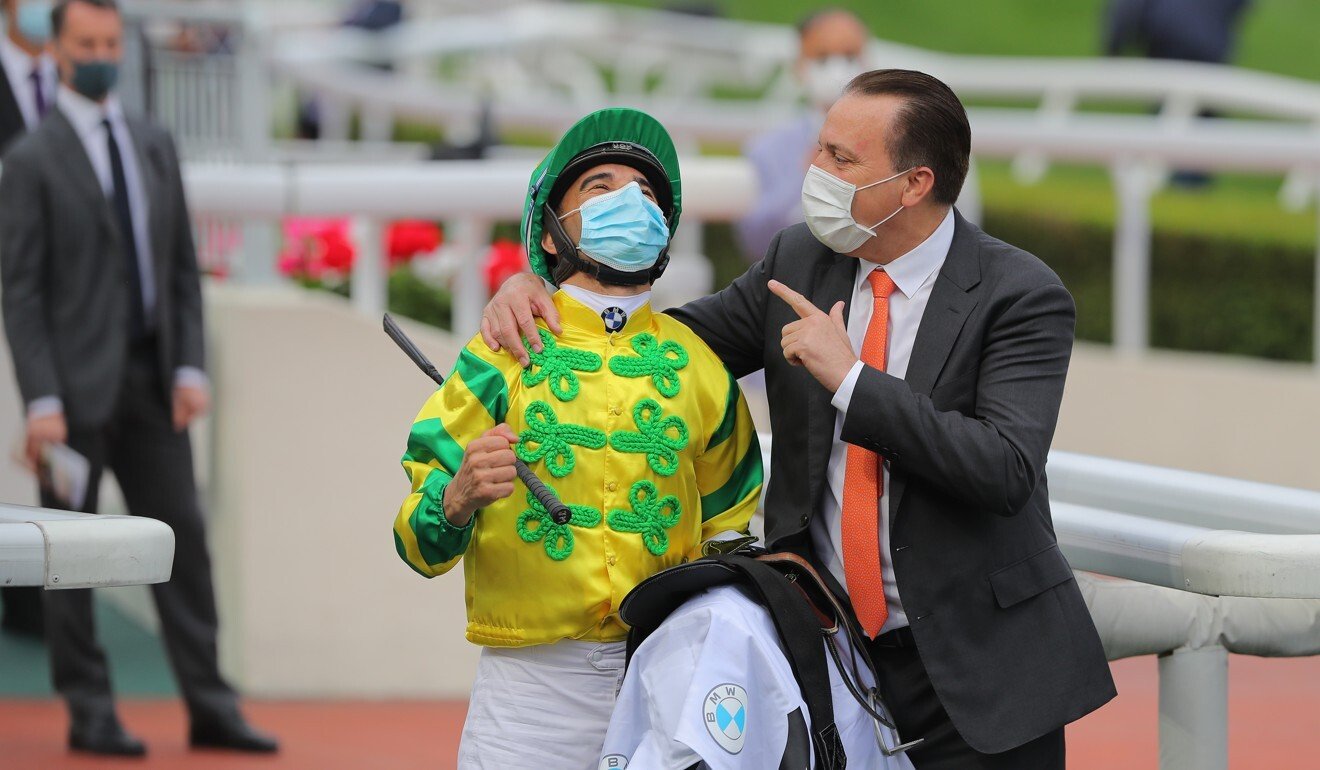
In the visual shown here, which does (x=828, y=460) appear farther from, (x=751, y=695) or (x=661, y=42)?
(x=661, y=42)

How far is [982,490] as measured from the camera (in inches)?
112

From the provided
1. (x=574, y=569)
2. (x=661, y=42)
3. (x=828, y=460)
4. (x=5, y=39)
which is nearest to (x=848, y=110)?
(x=828, y=460)

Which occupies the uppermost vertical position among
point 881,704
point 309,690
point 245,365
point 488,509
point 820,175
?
point 820,175

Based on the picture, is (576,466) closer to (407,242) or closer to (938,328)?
(938,328)

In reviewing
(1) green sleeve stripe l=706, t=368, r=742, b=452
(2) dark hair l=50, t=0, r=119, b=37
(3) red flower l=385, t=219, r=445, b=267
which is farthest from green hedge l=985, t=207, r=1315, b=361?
(1) green sleeve stripe l=706, t=368, r=742, b=452

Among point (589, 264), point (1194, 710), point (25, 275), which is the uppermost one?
point (589, 264)

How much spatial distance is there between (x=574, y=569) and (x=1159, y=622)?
990 mm

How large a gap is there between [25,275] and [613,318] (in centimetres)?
265

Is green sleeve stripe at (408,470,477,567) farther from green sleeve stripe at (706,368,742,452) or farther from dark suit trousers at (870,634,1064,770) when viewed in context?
dark suit trousers at (870,634,1064,770)

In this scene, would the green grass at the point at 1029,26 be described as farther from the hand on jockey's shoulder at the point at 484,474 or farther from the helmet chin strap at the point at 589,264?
the hand on jockey's shoulder at the point at 484,474

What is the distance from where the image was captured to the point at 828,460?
306 cm

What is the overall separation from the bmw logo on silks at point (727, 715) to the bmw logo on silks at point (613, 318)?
24.9 inches

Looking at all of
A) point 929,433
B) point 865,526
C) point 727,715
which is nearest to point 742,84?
point 865,526

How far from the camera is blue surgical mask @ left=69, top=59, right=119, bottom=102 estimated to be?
5406 millimetres
